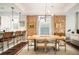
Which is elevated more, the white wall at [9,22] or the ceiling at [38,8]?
the ceiling at [38,8]

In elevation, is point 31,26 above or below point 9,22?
below

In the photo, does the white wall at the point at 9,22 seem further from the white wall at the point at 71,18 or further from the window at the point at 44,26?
the white wall at the point at 71,18

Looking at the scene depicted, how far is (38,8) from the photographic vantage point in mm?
3352

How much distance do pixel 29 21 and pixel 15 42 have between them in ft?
2.55

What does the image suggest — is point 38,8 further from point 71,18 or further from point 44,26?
point 71,18

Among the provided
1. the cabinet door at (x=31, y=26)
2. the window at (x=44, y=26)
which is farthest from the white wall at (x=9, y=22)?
the window at (x=44, y=26)

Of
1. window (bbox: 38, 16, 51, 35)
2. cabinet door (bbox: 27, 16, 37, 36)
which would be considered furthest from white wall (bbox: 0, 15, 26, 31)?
window (bbox: 38, 16, 51, 35)

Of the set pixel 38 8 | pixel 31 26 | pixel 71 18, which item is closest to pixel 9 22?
pixel 31 26

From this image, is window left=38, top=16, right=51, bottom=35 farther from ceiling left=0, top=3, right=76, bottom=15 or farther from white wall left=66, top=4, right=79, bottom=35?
white wall left=66, top=4, right=79, bottom=35

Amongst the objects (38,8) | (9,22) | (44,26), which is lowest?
(44,26)

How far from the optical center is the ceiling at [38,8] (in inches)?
124

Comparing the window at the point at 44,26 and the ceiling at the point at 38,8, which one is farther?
the window at the point at 44,26

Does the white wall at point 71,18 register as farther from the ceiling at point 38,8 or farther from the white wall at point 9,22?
the white wall at point 9,22

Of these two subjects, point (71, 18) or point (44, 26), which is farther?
point (44, 26)
